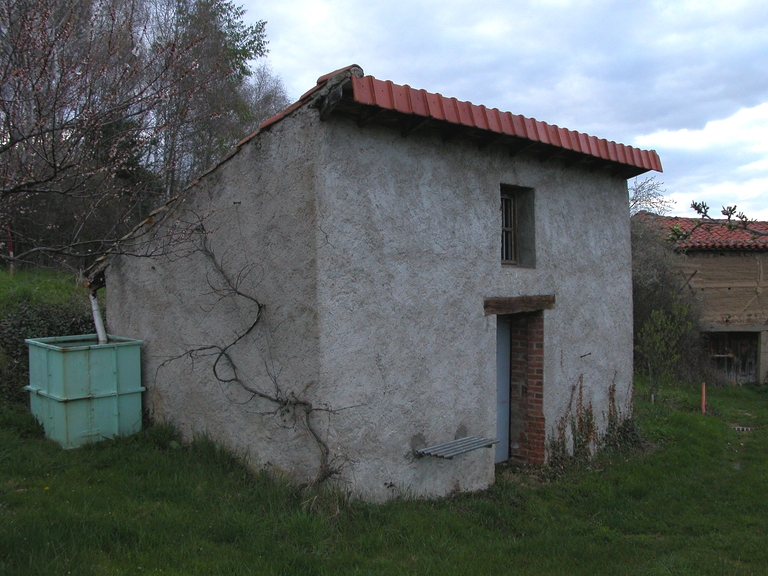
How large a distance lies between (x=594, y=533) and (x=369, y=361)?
2669 millimetres

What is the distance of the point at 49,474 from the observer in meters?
5.40

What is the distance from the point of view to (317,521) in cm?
468

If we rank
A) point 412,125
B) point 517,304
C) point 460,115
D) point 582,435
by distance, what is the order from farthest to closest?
point 582,435 < point 517,304 < point 460,115 < point 412,125

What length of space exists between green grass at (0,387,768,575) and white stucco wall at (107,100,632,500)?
1.29 feet

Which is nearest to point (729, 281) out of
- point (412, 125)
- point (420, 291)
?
point (420, 291)

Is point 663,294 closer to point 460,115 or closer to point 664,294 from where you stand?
point 664,294

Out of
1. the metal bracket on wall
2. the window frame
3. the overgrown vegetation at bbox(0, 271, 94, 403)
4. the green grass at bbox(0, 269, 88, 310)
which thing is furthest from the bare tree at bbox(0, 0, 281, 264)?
the window frame

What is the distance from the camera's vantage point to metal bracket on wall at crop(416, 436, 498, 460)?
5543 millimetres

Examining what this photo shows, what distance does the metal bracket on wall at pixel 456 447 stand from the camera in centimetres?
554

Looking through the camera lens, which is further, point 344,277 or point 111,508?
point 344,277

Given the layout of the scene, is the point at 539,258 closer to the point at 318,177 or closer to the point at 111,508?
the point at 318,177

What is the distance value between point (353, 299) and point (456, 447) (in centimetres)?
180

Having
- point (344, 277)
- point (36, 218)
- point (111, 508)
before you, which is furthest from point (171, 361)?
point (36, 218)

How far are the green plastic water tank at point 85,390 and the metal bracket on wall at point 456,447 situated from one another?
11.2 feet
